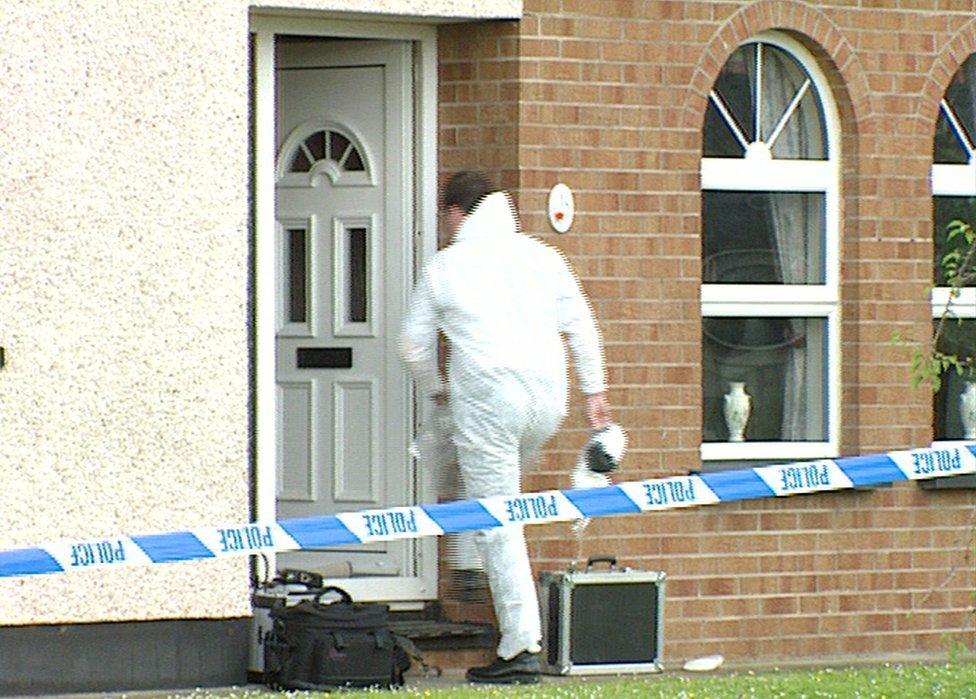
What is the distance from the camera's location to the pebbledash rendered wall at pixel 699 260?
12297mm

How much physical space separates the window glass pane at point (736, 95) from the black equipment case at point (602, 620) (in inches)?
80.5

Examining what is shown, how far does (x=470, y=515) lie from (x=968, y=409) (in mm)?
4529

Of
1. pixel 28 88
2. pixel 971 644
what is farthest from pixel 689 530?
pixel 28 88

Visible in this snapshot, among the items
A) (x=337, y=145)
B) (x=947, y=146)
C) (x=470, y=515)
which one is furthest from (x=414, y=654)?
(x=947, y=146)

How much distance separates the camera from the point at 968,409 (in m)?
13.6

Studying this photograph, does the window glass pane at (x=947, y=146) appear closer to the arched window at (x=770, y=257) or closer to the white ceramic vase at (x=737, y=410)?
the arched window at (x=770, y=257)

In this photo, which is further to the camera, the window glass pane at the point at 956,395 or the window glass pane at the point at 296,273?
the window glass pane at the point at 956,395

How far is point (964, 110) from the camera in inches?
532

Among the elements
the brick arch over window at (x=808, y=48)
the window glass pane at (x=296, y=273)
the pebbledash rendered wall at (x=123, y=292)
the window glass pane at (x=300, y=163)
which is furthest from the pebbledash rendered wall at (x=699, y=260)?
the pebbledash rendered wall at (x=123, y=292)

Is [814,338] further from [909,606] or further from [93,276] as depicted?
[93,276]

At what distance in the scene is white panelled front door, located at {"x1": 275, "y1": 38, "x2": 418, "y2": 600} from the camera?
1252 centimetres

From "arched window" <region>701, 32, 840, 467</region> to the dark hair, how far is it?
5.24ft

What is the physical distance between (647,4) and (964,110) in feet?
6.14

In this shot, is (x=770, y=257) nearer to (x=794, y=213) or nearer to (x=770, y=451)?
(x=794, y=213)
